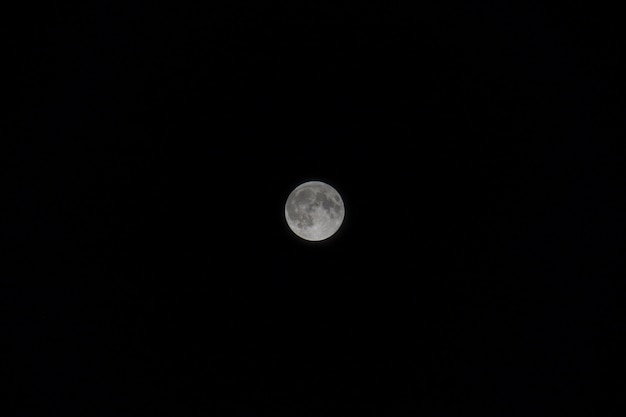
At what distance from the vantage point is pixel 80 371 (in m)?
11.7

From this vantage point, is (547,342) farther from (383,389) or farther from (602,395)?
(383,389)

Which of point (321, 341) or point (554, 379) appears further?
point (321, 341)

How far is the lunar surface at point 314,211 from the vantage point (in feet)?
37.0

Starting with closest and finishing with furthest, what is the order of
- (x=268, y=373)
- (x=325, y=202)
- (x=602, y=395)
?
(x=602, y=395)
(x=325, y=202)
(x=268, y=373)

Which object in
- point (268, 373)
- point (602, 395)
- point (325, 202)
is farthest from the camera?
point (268, 373)

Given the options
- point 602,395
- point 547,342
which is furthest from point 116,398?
point 602,395

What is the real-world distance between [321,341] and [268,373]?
1561mm

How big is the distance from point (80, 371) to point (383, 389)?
24.4 feet

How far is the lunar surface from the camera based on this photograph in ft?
37.0

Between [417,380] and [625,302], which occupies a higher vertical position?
[625,302]

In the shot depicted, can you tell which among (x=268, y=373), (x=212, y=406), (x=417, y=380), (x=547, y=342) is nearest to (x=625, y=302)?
(x=547, y=342)

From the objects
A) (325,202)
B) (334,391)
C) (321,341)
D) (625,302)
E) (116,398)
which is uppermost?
(325,202)

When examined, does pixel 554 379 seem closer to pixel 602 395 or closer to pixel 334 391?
pixel 602 395

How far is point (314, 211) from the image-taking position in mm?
11266
